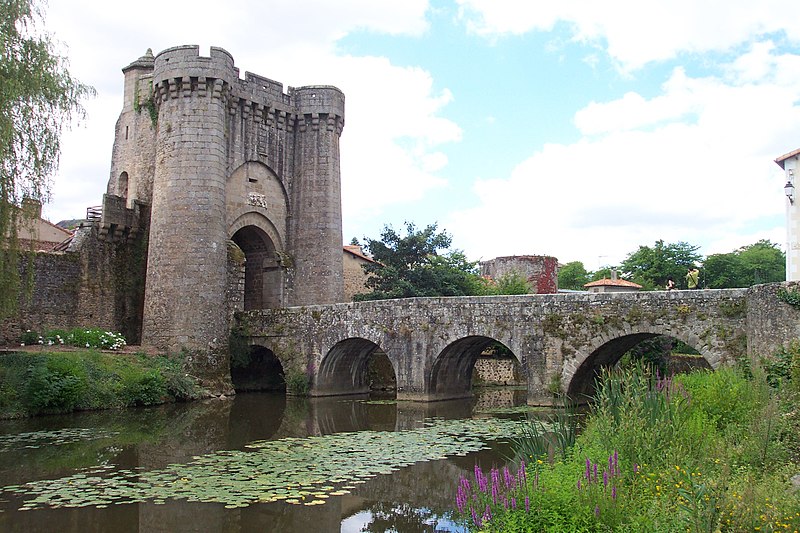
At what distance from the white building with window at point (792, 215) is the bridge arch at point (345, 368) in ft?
41.4

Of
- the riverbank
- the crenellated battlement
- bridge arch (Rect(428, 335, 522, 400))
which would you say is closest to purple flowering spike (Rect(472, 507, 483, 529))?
the riverbank

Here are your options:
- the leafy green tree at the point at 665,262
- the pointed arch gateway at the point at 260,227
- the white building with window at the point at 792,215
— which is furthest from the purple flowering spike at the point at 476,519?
the leafy green tree at the point at 665,262

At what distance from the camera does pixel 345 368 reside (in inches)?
1036

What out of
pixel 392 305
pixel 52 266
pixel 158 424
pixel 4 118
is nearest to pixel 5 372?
pixel 158 424

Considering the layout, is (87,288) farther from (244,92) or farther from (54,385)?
(244,92)

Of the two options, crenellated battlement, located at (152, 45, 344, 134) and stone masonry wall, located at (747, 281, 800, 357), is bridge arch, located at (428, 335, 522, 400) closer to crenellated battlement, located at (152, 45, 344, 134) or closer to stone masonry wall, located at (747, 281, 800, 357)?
stone masonry wall, located at (747, 281, 800, 357)

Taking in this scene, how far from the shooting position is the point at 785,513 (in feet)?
17.6

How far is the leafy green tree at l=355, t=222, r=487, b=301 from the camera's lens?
31.7 m

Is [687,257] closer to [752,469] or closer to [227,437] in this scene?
[227,437]

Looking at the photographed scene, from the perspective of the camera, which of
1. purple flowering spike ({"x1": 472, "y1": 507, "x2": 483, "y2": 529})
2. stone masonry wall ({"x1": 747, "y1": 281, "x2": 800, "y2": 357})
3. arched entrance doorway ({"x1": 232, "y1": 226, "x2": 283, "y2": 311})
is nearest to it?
purple flowering spike ({"x1": 472, "y1": 507, "x2": 483, "y2": 529})

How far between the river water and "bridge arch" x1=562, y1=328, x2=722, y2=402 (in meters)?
1.66

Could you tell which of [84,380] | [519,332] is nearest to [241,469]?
[84,380]

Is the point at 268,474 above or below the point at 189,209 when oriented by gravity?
below

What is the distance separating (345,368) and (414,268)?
747cm
